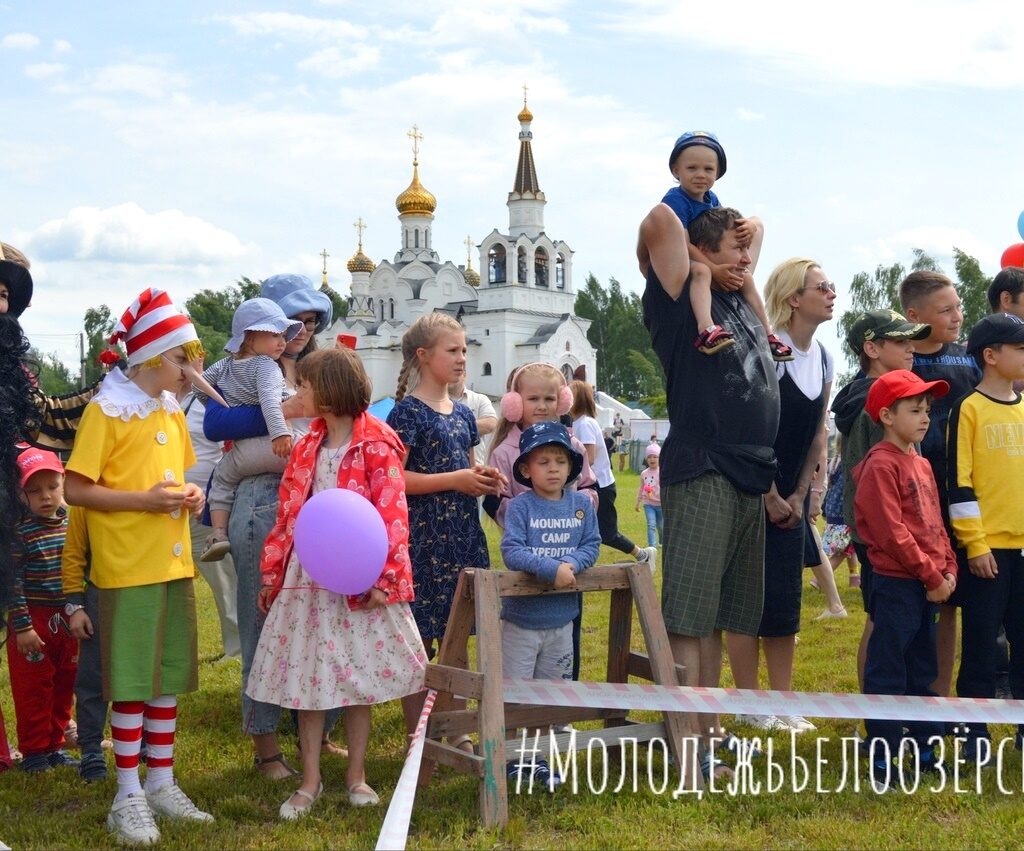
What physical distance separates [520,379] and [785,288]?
4.28ft

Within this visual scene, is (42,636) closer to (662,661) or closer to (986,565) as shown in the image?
(662,661)

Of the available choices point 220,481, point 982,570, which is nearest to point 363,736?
point 220,481

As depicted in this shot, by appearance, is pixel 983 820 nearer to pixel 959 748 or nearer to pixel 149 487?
pixel 959 748

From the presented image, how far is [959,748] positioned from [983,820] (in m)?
0.85

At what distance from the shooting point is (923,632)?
15.6 feet

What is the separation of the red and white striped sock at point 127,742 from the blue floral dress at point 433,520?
44.6 inches

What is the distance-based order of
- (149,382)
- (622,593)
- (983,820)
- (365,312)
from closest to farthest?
(983,820) < (149,382) < (622,593) < (365,312)

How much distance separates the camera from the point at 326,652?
13.8 feet

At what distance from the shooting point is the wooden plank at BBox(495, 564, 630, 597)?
429 cm

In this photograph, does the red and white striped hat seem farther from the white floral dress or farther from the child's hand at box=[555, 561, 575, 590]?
the child's hand at box=[555, 561, 575, 590]

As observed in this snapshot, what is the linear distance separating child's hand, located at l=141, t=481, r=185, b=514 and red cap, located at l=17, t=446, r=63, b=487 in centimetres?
117

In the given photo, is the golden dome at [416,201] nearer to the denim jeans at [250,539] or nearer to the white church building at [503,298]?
the white church building at [503,298]

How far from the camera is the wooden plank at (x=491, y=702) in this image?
400 cm

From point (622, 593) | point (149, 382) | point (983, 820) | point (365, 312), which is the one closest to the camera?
point (983, 820)
